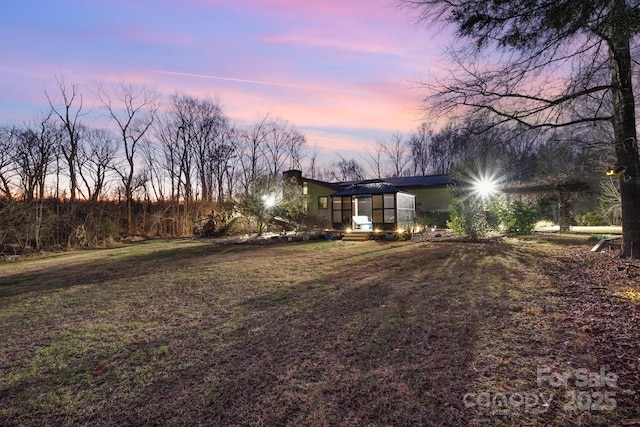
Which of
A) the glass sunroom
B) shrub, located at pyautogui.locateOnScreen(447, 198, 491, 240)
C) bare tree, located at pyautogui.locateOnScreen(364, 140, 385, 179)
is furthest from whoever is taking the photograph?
bare tree, located at pyautogui.locateOnScreen(364, 140, 385, 179)

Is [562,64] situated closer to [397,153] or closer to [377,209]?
[377,209]

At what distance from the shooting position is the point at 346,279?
19.6 ft

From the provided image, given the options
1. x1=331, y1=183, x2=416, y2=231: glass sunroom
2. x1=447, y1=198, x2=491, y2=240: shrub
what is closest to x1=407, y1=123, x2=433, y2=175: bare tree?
x1=331, y1=183, x2=416, y2=231: glass sunroom

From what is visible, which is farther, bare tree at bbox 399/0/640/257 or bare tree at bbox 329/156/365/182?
bare tree at bbox 329/156/365/182

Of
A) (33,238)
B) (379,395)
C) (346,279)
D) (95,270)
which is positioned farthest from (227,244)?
(379,395)

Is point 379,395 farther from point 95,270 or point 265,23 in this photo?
point 95,270

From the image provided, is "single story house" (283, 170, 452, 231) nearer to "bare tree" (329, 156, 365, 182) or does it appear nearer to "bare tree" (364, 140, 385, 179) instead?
"bare tree" (364, 140, 385, 179)

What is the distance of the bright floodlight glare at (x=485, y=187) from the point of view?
42.6ft

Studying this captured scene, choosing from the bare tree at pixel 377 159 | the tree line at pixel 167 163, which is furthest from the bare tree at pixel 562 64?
the bare tree at pixel 377 159

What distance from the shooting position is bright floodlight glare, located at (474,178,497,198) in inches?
511

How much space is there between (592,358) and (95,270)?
374 inches

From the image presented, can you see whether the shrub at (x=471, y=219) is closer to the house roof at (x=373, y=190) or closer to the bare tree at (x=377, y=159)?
the house roof at (x=373, y=190)

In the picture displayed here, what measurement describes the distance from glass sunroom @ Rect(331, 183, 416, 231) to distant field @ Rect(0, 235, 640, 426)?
29.6ft

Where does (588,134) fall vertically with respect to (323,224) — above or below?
above
